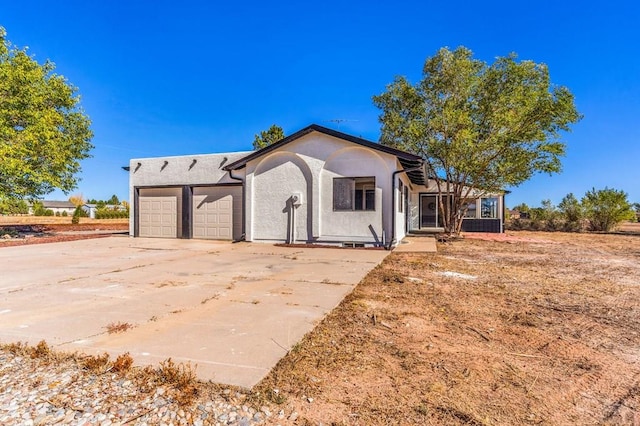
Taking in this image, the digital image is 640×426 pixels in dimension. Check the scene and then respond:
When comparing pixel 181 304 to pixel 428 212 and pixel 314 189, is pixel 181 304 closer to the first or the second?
pixel 314 189

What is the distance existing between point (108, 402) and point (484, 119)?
54.8 feet

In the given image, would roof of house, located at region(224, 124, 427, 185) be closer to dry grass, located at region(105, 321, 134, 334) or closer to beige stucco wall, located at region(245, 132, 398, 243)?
beige stucco wall, located at region(245, 132, 398, 243)

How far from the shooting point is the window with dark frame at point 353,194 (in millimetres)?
11906

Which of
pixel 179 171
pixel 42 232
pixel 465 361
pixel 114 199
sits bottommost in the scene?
pixel 465 361

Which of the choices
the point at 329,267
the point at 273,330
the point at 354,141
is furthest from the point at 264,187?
the point at 273,330

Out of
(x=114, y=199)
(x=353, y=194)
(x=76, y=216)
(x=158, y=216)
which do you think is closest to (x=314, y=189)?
(x=353, y=194)

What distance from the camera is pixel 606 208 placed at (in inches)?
883

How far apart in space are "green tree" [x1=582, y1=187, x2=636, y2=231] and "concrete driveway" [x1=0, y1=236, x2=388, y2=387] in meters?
22.0

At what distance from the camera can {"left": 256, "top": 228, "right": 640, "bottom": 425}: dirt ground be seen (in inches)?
87.1

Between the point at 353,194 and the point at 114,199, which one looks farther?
the point at 114,199

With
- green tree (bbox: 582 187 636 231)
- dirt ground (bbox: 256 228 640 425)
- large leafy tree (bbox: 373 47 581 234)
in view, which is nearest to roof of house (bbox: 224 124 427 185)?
large leafy tree (bbox: 373 47 581 234)

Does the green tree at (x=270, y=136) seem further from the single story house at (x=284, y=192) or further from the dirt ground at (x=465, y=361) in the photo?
the dirt ground at (x=465, y=361)

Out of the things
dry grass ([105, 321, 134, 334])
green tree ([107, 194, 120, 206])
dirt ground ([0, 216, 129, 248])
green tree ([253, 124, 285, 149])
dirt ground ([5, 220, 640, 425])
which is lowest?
dirt ground ([5, 220, 640, 425])

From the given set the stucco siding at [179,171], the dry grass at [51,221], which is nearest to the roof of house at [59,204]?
the dry grass at [51,221]
